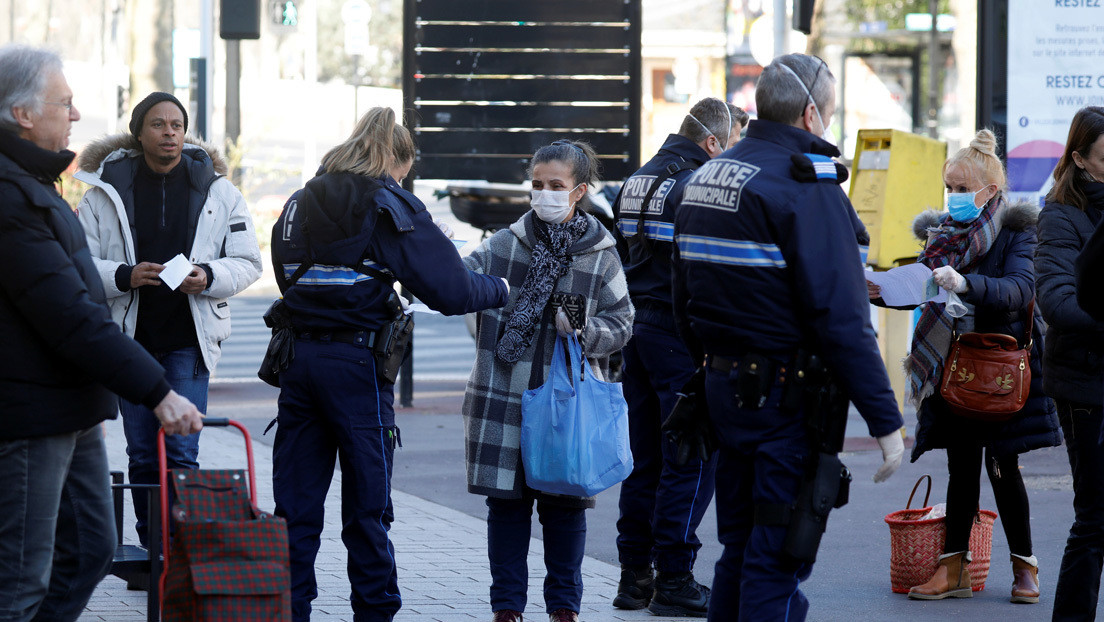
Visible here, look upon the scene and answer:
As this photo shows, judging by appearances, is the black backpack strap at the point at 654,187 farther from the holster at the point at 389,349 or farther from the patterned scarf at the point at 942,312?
the holster at the point at 389,349

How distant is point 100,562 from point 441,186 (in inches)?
536

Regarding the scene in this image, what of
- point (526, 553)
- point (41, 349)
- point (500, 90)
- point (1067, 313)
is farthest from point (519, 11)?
point (41, 349)

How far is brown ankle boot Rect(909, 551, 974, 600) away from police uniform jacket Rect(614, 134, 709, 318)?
1.54 metres

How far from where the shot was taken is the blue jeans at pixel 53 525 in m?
3.82

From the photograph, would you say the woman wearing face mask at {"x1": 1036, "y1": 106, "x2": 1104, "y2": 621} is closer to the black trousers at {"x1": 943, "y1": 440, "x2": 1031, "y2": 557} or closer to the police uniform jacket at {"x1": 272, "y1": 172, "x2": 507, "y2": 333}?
the black trousers at {"x1": 943, "y1": 440, "x2": 1031, "y2": 557}

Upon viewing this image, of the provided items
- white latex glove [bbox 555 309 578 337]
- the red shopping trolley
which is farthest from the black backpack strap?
the red shopping trolley

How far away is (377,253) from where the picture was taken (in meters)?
4.97

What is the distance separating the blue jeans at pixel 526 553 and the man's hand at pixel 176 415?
5.67 feet

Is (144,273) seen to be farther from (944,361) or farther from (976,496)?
(976,496)

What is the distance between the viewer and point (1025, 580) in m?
6.05

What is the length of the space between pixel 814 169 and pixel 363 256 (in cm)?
163

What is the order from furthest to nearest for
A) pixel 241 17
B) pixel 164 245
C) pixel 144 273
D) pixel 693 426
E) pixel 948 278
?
pixel 241 17
pixel 164 245
pixel 144 273
pixel 948 278
pixel 693 426

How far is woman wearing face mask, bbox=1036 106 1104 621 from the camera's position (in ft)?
16.4

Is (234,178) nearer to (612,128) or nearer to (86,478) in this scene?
(612,128)
